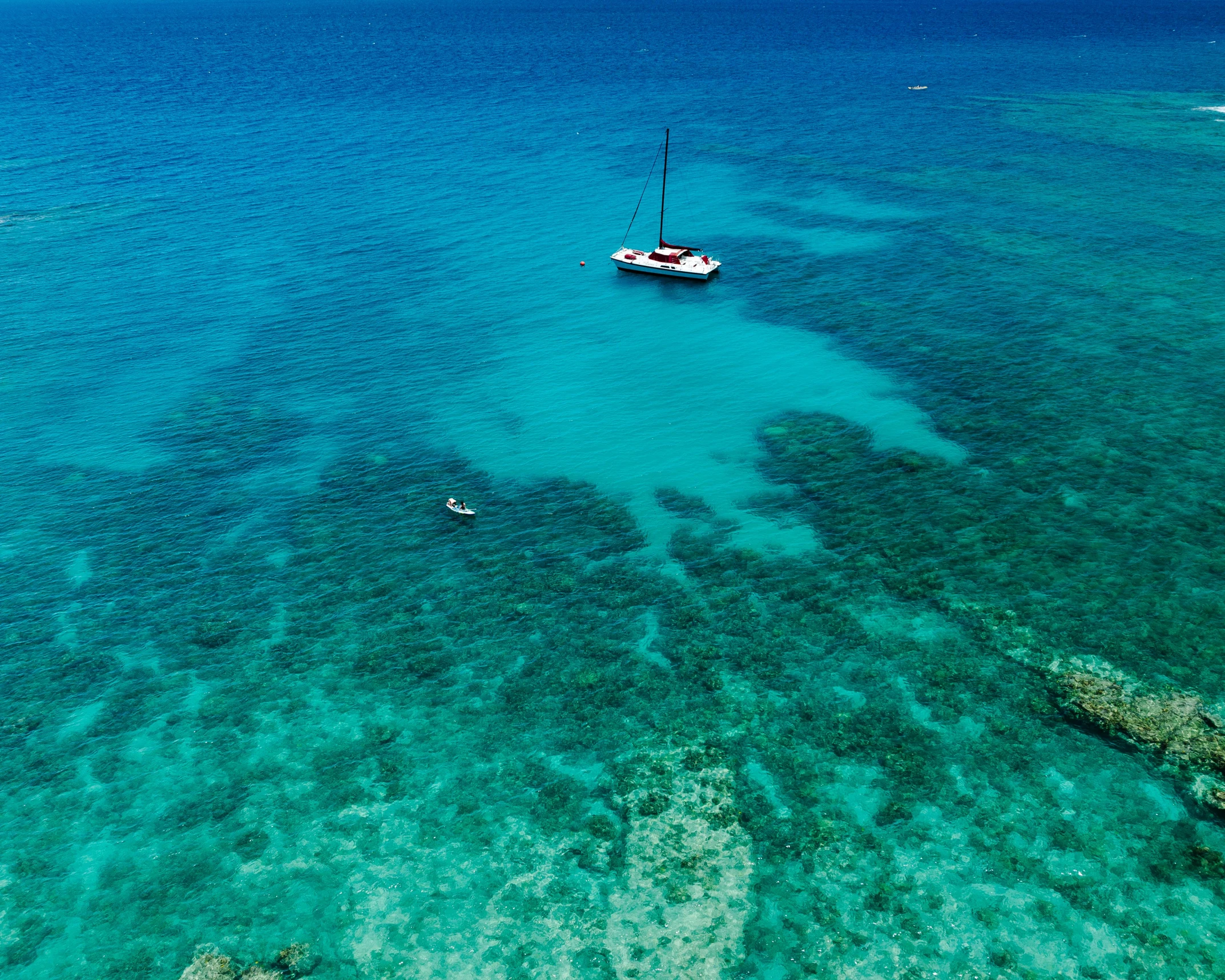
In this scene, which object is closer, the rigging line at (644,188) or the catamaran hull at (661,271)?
the catamaran hull at (661,271)

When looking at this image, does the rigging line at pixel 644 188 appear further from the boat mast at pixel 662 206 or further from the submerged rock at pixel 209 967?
the submerged rock at pixel 209 967

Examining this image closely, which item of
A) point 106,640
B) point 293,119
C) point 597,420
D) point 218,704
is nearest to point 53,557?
point 106,640

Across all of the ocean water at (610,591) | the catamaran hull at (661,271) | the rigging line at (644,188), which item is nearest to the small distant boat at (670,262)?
the catamaran hull at (661,271)

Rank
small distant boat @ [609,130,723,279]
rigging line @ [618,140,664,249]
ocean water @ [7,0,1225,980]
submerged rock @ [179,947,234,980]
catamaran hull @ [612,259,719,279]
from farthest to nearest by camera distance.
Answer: rigging line @ [618,140,664,249] < catamaran hull @ [612,259,719,279] < small distant boat @ [609,130,723,279] < ocean water @ [7,0,1225,980] < submerged rock @ [179,947,234,980]

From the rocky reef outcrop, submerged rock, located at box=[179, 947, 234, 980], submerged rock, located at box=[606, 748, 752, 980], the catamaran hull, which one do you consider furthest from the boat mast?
submerged rock, located at box=[179, 947, 234, 980]

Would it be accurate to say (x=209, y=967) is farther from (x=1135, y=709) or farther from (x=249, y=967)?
(x=1135, y=709)

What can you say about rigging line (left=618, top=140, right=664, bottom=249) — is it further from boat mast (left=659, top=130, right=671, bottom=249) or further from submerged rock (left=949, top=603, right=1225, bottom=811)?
submerged rock (left=949, top=603, right=1225, bottom=811)
